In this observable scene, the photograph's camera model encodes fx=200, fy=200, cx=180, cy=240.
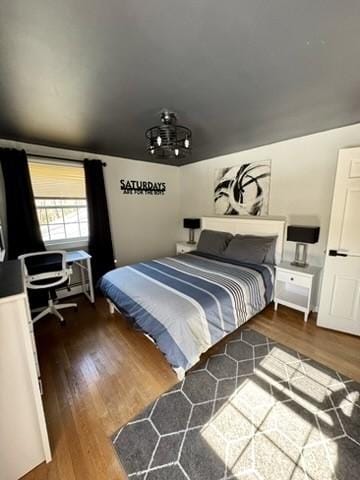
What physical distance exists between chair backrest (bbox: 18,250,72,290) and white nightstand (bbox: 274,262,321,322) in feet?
8.98

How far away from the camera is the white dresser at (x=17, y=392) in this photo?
0.97 m

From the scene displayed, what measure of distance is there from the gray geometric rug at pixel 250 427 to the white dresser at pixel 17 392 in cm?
48

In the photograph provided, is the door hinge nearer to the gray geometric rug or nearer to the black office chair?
the gray geometric rug

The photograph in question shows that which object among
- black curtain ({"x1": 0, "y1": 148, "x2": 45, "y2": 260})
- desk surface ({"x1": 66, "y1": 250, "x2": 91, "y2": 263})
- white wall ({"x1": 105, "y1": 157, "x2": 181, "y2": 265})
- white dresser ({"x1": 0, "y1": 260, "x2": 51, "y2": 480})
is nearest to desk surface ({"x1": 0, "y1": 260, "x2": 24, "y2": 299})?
white dresser ({"x1": 0, "y1": 260, "x2": 51, "y2": 480})

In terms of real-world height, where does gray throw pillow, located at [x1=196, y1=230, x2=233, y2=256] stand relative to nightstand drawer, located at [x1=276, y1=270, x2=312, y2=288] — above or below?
above

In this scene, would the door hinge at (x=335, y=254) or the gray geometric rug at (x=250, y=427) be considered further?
the door hinge at (x=335, y=254)

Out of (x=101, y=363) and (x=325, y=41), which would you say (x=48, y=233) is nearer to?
(x=101, y=363)

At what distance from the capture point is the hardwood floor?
46.8 inches

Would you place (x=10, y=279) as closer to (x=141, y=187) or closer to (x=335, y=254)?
(x=335, y=254)

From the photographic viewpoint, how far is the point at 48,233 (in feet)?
9.90

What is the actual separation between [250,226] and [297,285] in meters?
1.10

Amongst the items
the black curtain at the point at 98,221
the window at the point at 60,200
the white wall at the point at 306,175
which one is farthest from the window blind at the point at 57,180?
the white wall at the point at 306,175

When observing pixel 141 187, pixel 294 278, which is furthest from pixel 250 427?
pixel 141 187

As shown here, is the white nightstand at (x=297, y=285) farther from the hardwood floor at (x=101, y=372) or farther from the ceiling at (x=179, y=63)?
the ceiling at (x=179, y=63)
